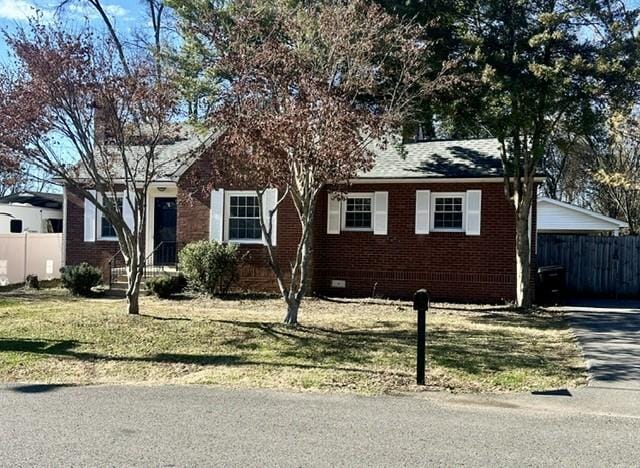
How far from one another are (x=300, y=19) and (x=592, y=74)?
6.35 m

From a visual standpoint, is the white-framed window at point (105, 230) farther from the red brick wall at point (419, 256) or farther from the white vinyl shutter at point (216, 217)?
the red brick wall at point (419, 256)

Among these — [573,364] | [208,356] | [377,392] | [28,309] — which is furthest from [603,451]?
[28,309]

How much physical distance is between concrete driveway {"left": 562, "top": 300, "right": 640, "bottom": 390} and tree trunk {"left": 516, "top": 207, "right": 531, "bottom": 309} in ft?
3.58

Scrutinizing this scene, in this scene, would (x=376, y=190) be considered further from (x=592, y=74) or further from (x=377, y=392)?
(x=377, y=392)

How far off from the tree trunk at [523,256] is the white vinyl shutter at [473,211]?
1.30m

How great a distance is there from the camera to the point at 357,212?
1703 cm

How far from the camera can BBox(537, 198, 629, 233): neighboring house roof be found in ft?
83.3

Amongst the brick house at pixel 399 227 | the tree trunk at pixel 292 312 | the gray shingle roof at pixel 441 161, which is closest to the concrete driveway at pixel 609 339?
the brick house at pixel 399 227

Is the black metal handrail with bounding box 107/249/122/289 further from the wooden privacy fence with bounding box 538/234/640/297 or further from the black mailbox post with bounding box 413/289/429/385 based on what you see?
the wooden privacy fence with bounding box 538/234/640/297

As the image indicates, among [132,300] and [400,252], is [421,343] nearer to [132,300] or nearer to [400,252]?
[132,300]

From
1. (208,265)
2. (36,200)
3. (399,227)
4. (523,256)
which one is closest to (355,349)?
(523,256)

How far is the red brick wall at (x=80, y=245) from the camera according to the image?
18.5 metres

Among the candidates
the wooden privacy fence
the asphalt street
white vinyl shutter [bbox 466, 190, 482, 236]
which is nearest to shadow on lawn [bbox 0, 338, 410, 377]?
the asphalt street

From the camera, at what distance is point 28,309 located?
12.7 meters
